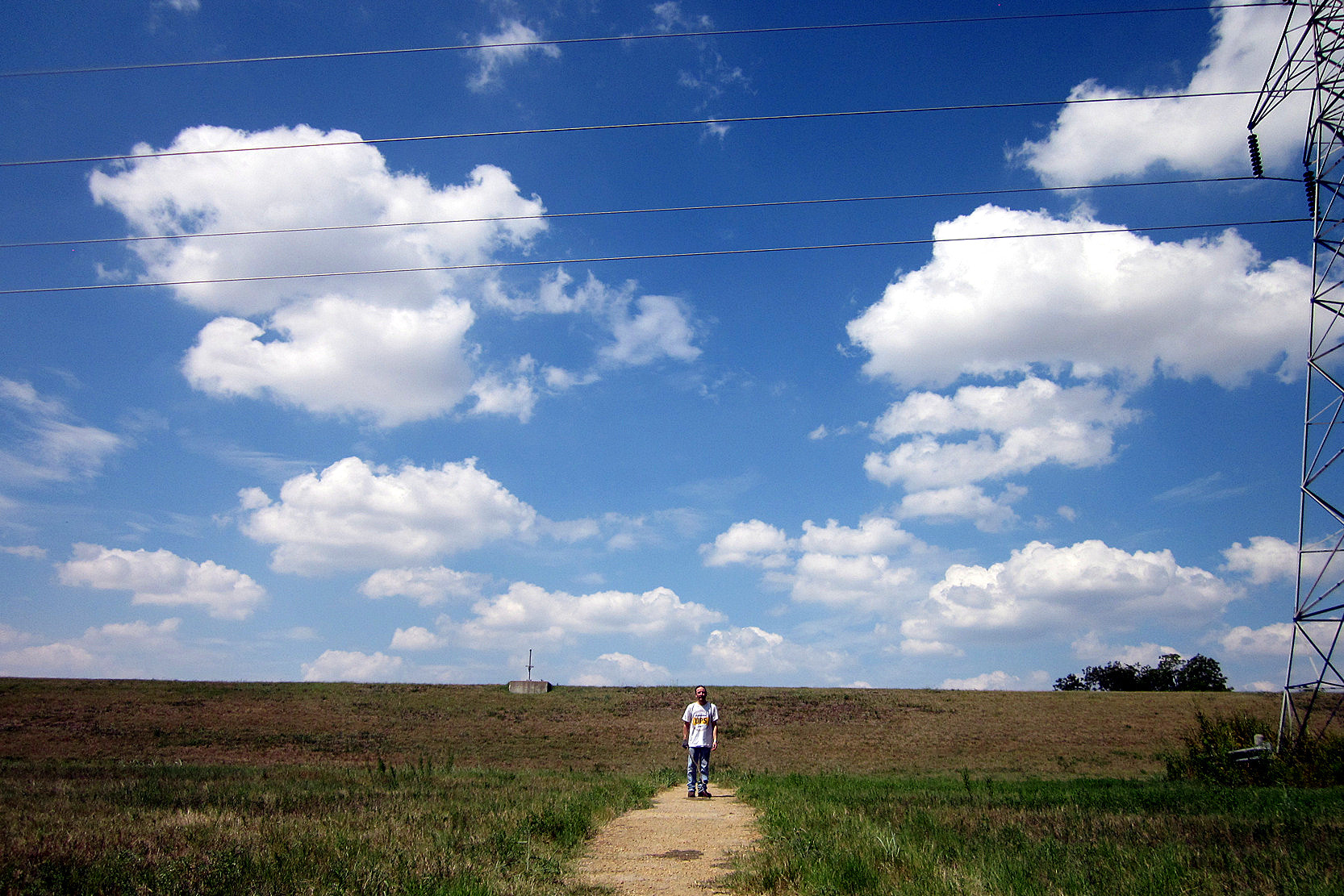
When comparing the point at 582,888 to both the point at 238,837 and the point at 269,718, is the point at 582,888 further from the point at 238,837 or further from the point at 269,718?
the point at 269,718

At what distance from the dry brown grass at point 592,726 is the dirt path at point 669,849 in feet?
71.0

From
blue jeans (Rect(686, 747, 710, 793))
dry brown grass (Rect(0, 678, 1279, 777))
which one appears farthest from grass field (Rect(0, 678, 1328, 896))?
dry brown grass (Rect(0, 678, 1279, 777))

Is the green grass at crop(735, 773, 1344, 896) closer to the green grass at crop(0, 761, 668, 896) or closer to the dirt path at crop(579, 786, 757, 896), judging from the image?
the dirt path at crop(579, 786, 757, 896)

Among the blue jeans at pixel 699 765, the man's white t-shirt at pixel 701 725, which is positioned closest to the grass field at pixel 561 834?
the blue jeans at pixel 699 765

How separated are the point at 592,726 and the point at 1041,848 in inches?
1798

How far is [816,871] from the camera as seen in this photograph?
588 cm

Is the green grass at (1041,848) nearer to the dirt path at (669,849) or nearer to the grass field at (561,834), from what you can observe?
the grass field at (561,834)

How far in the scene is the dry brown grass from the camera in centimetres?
3838

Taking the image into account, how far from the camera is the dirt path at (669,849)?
21.5 ft

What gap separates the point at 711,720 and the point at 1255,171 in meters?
18.7

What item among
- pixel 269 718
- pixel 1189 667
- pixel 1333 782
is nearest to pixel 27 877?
pixel 1333 782

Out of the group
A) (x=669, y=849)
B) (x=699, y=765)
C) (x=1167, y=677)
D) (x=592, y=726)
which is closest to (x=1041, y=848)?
(x=669, y=849)

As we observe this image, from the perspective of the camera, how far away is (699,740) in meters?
14.3

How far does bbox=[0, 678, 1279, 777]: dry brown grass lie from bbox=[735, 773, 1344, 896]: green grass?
23.8m
